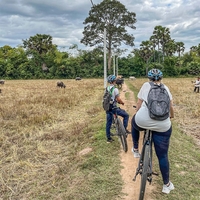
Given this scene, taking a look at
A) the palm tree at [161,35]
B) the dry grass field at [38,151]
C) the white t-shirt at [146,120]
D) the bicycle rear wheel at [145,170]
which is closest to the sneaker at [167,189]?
the bicycle rear wheel at [145,170]

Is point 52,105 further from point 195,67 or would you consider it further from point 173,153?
point 195,67

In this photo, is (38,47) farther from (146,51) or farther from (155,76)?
(155,76)

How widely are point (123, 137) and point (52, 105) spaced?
6.82 meters

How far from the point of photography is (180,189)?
3.30m

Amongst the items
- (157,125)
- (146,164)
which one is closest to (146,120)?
(157,125)

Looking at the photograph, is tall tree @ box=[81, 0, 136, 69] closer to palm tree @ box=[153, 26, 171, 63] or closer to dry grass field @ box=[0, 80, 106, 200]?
palm tree @ box=[153, 26, 171, 63]

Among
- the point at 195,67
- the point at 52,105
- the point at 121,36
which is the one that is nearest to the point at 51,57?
the point at 121,36

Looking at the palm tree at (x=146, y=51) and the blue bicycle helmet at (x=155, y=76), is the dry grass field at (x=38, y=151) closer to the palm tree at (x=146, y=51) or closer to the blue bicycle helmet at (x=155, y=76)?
the blue bicycle helmet at (x=155, y=76)

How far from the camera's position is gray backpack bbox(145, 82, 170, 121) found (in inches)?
105

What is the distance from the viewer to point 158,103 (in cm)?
267

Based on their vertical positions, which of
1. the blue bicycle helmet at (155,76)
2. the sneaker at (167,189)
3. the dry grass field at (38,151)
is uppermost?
the blue bicycle helmet at (155,76)

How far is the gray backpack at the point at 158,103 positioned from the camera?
2672 mm

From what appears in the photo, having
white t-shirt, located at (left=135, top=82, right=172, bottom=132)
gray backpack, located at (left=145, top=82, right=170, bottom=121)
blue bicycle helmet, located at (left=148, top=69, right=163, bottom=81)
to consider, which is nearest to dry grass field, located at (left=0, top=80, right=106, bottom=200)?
white t-shirt, located at (left=135, top=82, right=172, bottom=132)

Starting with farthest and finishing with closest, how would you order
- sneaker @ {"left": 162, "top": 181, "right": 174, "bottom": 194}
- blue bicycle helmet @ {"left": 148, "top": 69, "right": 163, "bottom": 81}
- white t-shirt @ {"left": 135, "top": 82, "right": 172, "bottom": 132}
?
sneaker @ {"left": 162, "top": 181, "right": 174, "bottom": 194}
blue bicycle helmet @ {"left": 148, "top": 69, "right": 163, "bottom": 81}
white t-shirt @ {"left": 135, "top": 82, "right": 172, "bottom": 132}
